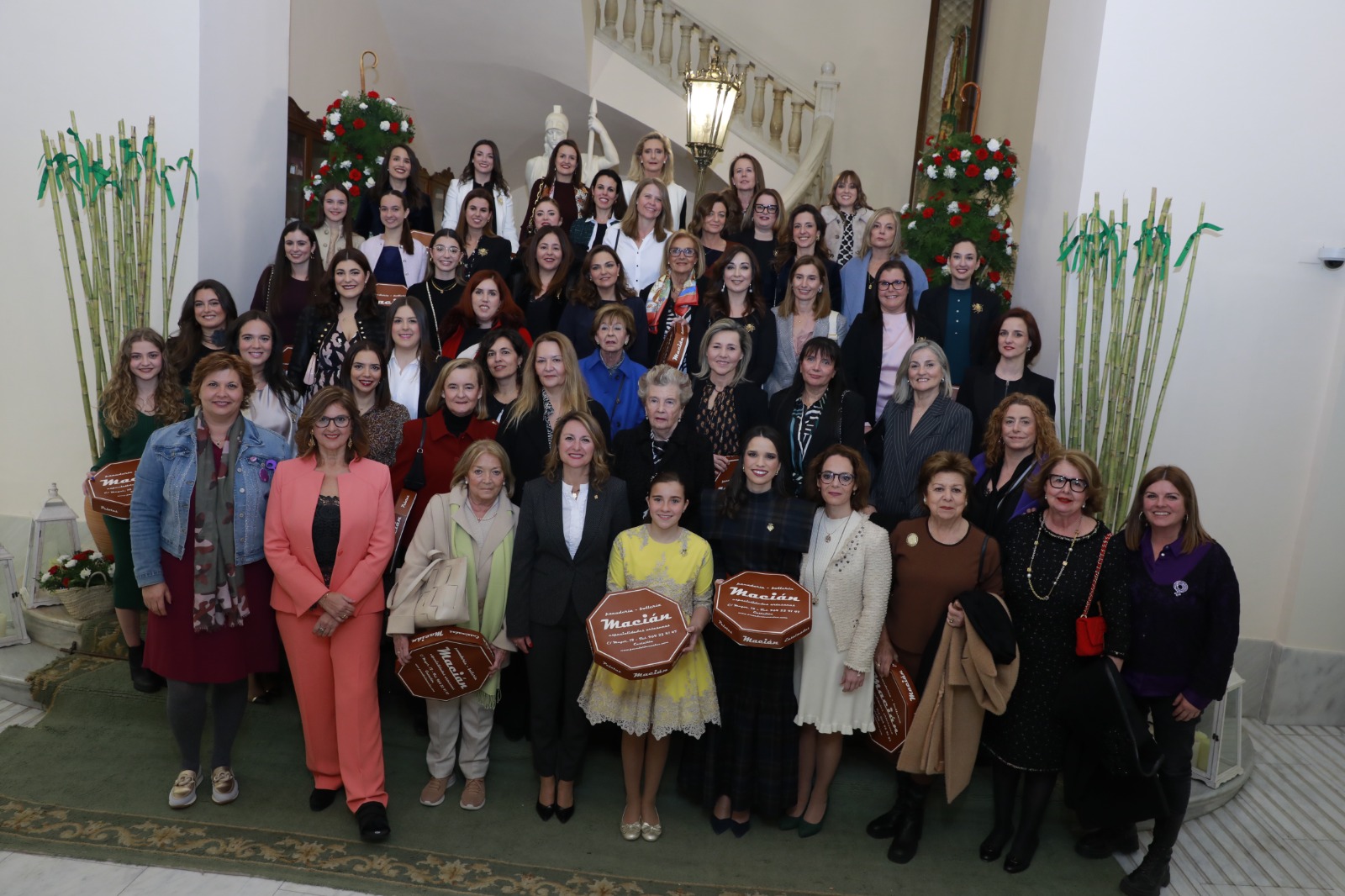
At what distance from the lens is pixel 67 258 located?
5352mm

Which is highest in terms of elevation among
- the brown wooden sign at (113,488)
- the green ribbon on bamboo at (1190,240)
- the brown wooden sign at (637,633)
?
the green ribbon on bamboo at (1190,240)

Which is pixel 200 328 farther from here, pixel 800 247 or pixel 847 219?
pixel 847 219

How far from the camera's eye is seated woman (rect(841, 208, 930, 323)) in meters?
5.17

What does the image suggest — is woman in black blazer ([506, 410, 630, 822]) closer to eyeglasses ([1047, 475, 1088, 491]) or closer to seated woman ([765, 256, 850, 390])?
seated woman ([765, 256, 850, 390])

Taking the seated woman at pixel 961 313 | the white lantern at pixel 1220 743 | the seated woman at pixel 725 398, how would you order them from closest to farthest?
the seated woman at pixel 725 398, the white lantern at pixel 1220 743, the seated woman at pixel 961 313

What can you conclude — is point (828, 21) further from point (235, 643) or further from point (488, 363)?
point (235, 643)

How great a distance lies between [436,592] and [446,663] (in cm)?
27

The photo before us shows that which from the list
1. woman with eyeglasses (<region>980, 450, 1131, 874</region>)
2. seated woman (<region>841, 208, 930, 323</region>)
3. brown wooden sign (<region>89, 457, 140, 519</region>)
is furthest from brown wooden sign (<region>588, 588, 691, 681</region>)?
seated woman (<region>841, 208, 930, 323</region>)

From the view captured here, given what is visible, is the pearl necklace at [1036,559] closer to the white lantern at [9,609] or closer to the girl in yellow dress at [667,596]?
the girl in yellow dress at [667,596]

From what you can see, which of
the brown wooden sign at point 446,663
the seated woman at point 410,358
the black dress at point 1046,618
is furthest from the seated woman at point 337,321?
the black dress at point 1046,618

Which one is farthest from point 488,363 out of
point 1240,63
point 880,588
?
point 1240,63

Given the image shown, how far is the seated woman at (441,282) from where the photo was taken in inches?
199

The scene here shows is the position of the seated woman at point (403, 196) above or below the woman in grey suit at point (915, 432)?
above

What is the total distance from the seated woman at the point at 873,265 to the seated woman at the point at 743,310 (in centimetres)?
62
